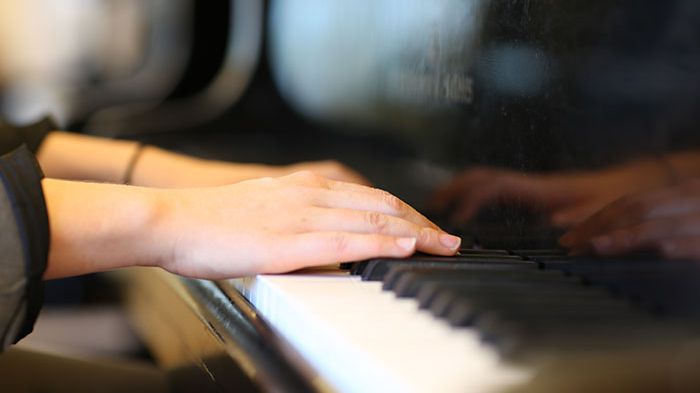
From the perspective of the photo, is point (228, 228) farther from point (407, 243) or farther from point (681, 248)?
point (681, 248)

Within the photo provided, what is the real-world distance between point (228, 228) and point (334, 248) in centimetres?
9

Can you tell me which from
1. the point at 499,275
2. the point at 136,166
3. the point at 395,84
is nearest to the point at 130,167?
the point at 136,166

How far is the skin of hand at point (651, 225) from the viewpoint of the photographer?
565mm

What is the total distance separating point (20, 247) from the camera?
0.70 m

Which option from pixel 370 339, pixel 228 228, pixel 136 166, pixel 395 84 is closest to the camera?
pixel 370 339

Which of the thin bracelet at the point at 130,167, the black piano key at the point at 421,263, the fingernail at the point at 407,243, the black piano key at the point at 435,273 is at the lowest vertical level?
the thin bracelet at the point at 130,167

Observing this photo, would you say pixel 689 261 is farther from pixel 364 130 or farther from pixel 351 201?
pixel 364 130

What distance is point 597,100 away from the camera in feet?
2.15

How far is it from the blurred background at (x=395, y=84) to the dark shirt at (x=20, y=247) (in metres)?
0.37

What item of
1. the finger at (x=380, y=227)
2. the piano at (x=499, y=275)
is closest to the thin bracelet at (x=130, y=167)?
the piano at (x=499, y=275)

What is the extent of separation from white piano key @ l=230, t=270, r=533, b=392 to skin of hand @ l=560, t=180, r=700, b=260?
131 millimetres

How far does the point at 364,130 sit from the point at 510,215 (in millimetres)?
501

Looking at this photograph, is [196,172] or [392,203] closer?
[392,203]

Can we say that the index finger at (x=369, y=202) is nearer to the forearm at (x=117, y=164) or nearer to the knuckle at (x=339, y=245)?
the knuckle at (x=339, y=245)
